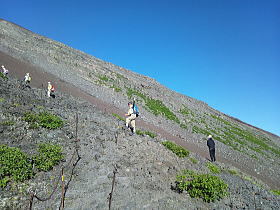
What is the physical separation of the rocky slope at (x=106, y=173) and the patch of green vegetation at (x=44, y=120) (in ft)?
1.21

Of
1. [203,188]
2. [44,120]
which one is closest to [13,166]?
[44,120]

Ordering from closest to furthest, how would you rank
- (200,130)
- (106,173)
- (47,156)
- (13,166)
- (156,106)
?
(13,166)
(106,173)
(47,156)
(200,130)
(156,106)

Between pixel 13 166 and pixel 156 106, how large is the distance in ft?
95.9

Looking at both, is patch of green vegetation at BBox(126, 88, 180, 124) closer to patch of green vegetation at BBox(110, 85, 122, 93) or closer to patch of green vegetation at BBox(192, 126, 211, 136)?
patch of green vegetation at BBox(110, 85, 122, 93)

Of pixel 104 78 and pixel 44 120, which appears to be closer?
pixel 44 120

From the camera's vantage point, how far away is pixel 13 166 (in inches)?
323

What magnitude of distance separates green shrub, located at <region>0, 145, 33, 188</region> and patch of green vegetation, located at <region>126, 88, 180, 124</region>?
25.1 m

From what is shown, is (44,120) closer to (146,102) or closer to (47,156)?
(47,156)

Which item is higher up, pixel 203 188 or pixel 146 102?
pixel 146 102

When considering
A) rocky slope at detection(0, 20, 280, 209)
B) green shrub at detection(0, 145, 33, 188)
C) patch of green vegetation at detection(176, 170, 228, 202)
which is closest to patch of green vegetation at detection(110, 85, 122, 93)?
rocky slope at detection(0, 20, 280, 209)

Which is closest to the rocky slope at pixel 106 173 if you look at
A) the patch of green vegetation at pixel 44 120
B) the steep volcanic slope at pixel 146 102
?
the patch of green vegetation at pixel 44 120

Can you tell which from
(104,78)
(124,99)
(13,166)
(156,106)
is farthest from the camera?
(104,78)

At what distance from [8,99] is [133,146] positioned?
935cm

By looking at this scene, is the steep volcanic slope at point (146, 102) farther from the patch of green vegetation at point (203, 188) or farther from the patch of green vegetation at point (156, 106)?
the patch of green vegetation at point (203, 188)
